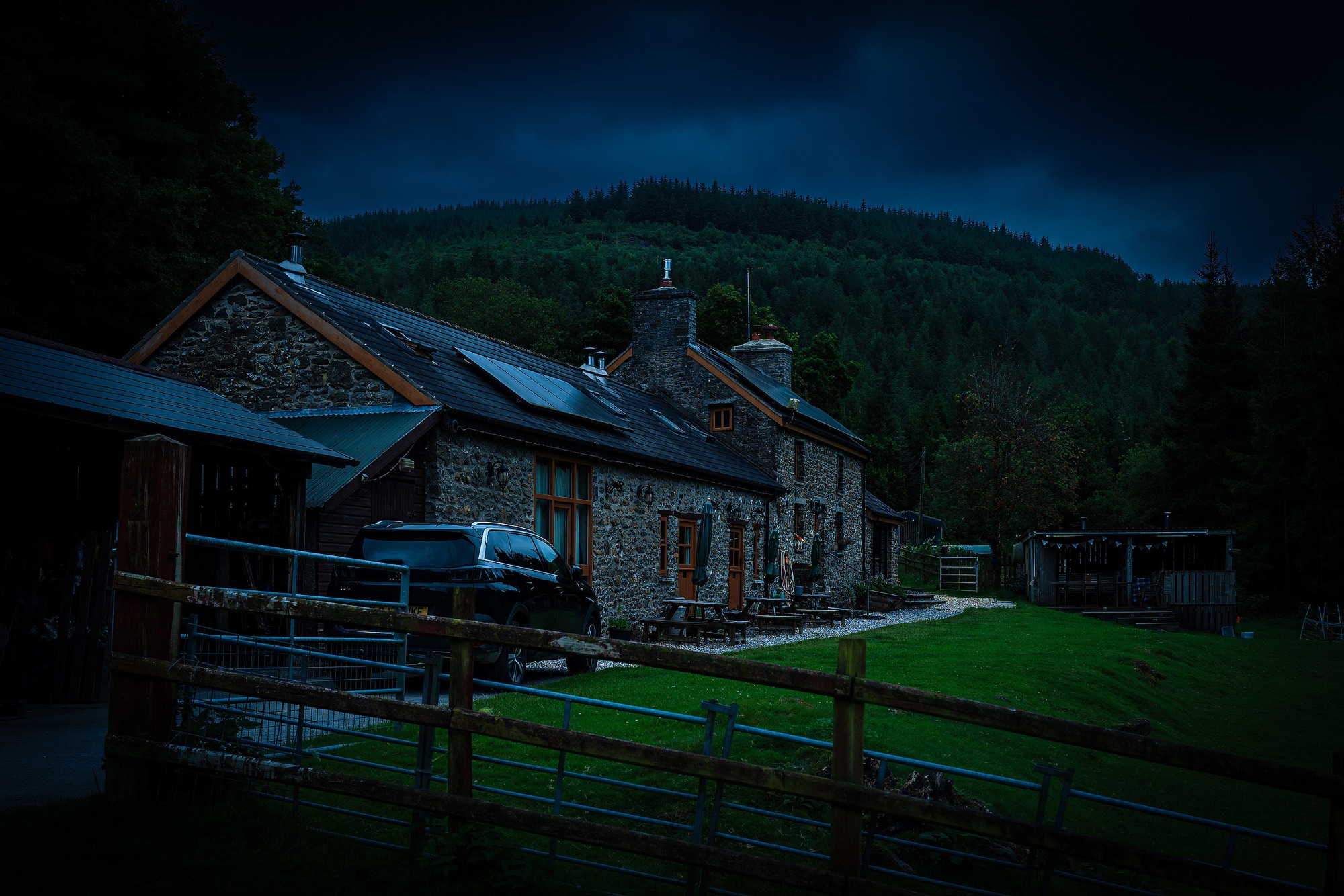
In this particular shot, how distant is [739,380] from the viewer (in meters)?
30.7

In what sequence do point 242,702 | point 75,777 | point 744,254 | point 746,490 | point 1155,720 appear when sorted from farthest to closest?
point 744,254, point 746,490, point 1155,720, point 75,777, point 242,702

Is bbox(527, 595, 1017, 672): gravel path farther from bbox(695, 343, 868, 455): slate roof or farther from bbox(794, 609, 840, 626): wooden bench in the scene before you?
bbox(695, 343, 868, 455): slate roof

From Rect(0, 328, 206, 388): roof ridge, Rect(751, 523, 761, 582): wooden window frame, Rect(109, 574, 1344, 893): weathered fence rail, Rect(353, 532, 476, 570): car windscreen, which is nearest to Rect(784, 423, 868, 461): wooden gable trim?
Rect(751, 523, 761, 582): wooden window frame

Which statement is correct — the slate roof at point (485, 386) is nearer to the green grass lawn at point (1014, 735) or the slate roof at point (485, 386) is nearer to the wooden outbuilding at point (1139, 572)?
the green grass lawn at point (1014, 735)

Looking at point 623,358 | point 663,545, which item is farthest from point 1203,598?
point 663,545

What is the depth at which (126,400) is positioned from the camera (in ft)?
33.7

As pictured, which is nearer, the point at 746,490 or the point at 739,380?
the point at 746,490

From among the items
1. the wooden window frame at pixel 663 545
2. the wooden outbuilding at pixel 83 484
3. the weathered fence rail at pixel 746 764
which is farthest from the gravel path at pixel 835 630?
the wooden outbuilding at pixel 83 484

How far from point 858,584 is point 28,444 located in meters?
29.7

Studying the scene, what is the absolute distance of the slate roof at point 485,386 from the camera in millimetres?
16672

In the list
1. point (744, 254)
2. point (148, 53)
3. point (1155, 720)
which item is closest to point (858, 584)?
point (1155, 720)

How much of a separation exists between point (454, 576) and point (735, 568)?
16.8 m

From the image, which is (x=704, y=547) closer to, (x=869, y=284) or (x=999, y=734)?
(x=999, y=734)

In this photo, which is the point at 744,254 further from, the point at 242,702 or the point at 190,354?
the point at 242,702
